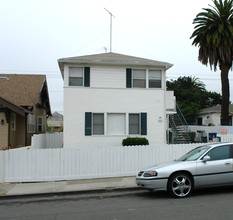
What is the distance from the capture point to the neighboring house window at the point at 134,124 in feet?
49.3

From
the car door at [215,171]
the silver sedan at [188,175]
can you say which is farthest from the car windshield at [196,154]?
the car door at [215,171]

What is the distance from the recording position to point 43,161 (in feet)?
33.0

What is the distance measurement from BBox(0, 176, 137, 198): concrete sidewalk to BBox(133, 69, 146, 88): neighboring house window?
21.1 ft

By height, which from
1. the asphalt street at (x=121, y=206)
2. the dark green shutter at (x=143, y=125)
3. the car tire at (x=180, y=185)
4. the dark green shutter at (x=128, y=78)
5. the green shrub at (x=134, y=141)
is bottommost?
the asphalt street at (x=121, y=206)

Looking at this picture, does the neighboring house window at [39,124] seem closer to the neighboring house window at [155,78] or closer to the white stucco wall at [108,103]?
the white stucco wall at [108,103]

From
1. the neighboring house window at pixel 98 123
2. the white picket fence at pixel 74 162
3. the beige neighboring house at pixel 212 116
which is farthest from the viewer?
the beige neighboring house at pixel 212 116

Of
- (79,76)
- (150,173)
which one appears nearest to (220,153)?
(150,173)

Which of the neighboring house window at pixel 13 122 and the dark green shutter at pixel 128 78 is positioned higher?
the dark green shutter at pixel 128 78

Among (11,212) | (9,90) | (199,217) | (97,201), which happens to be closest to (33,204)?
(11,212)

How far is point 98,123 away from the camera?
1481 centimetres

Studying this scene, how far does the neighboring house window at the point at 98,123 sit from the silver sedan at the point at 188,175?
7.43m

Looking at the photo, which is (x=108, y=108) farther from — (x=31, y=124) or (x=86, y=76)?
(x=31, y=124)

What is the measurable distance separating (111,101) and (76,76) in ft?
7.95

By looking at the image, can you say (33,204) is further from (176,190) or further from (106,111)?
(106,111)
